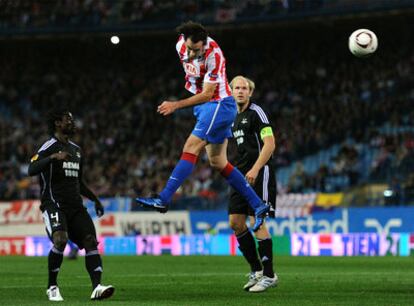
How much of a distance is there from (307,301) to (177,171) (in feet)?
6.58

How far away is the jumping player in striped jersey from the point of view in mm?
10516

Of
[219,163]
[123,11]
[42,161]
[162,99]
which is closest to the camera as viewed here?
[42,161]

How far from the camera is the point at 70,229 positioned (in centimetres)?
1052

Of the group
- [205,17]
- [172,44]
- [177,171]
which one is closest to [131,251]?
[205,17]

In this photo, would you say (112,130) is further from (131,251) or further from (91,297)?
(91,297)

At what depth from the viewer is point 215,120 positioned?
10766 millimetres

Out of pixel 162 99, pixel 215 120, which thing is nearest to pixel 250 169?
pixel 215 120

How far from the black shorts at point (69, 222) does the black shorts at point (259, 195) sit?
6.37 feet

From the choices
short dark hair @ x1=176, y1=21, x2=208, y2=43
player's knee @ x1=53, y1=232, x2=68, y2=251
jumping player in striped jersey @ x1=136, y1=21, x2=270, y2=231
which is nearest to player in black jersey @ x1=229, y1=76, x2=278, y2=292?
jumping player in striped jersey @ x1=136, y1=21, x2=270, y2=231

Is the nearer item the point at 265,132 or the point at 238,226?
the point at 265,132

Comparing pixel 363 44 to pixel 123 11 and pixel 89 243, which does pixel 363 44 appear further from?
pixel 123 11

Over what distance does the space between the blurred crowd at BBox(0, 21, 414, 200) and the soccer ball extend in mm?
16256

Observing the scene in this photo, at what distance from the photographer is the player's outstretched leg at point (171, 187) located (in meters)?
10.3

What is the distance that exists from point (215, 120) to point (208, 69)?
21.6 inches
